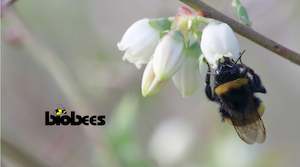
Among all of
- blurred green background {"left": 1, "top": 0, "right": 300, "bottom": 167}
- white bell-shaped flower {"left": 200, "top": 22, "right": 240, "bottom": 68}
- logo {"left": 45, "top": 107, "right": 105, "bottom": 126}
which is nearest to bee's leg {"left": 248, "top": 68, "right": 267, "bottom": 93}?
white bell-shaped flower {"left": 200, "top": 22, "right": 240, "bottom": 68}

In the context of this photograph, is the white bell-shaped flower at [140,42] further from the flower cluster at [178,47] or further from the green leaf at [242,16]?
the green leaf at [242,16]

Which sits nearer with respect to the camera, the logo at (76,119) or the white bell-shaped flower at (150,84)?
the white bell-shaped flower at (150,84)

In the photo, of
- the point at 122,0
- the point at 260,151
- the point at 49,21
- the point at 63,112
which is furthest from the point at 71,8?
the point at 260,151

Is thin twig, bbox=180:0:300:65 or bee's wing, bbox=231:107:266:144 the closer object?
thin twig, bbox=180:0:300:65

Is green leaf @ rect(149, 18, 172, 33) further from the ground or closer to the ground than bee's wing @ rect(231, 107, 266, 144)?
further from the ground

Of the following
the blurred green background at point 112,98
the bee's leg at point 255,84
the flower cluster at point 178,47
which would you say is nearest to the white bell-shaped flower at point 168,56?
the flower cluster at point 178,47

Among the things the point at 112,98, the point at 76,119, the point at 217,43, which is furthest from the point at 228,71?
the point at 112,98

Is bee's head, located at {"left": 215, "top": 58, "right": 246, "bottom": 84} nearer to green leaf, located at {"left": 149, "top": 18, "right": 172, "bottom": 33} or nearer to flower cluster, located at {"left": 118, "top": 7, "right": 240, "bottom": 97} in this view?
flower cluster, located at {"left": 118, "top": 7, "right": 240, "bottom": 97}
